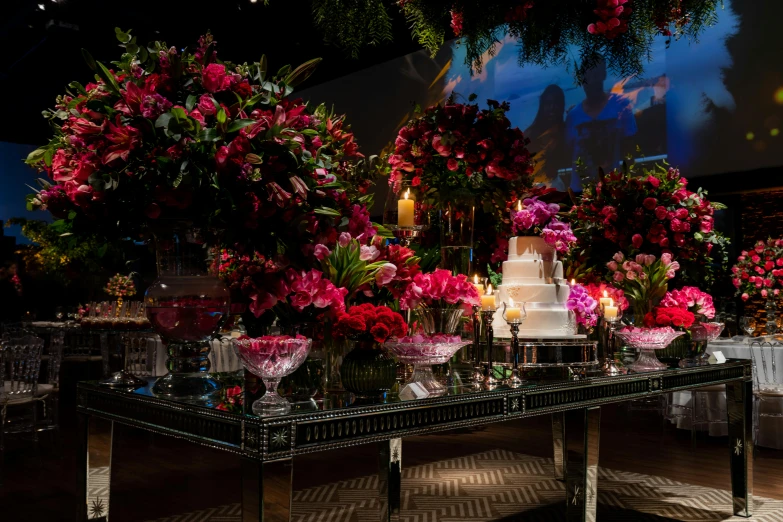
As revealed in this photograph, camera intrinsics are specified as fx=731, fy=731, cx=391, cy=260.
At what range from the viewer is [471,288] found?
8.10 feet

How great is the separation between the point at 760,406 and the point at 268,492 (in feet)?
17.4

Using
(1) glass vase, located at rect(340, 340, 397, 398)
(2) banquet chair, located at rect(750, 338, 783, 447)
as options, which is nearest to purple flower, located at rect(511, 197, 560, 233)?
(1) glass vase, located at rect(340, 340, 397, 398)

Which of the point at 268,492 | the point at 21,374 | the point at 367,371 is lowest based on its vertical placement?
the point at 21,374

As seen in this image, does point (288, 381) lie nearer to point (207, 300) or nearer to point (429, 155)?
point (207, 300)

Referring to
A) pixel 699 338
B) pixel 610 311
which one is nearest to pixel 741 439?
pixel 699 338

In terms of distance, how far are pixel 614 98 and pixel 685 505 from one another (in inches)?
212

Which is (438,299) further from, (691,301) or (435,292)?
(691,301)

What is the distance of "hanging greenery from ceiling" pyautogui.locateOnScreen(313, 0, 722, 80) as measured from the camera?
5.98 ft

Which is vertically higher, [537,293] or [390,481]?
[537,293]

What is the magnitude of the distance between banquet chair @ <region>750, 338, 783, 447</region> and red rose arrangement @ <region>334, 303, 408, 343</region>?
14.9 ft

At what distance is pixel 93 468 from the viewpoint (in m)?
2.43

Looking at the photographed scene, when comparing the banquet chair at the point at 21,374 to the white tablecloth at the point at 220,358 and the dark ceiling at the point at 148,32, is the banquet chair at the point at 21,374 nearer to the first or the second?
the white tablecloth at the point at 220,358

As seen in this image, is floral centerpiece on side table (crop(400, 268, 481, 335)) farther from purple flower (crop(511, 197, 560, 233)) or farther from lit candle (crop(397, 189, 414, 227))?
purple flower (crop(511, 197, 560, 233))

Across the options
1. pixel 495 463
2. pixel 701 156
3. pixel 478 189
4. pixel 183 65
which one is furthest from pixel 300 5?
pixel 183 65
